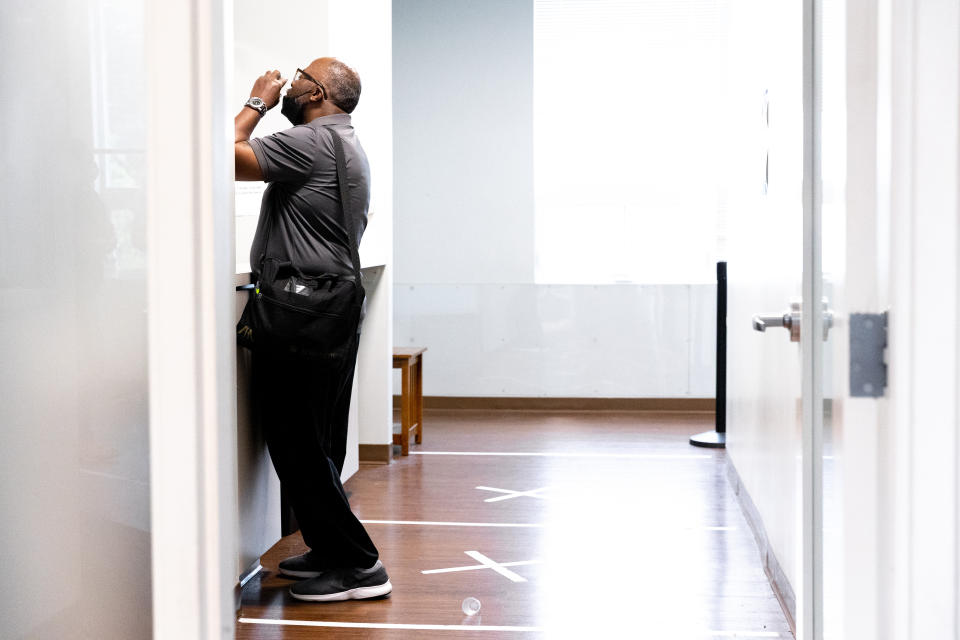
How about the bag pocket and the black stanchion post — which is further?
the black stanchion post

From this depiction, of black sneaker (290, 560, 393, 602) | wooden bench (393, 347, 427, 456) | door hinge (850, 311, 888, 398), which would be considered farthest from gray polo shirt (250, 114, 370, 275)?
wooden bench (393, 347, 427, 456)

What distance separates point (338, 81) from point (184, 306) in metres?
2.31

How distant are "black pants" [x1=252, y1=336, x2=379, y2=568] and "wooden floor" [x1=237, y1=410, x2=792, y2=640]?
8.7 inches

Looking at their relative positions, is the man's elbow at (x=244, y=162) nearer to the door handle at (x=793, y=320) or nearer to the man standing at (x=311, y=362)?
the man standing at (x=311, y=362)

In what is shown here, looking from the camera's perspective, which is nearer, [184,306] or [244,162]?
[184,306]

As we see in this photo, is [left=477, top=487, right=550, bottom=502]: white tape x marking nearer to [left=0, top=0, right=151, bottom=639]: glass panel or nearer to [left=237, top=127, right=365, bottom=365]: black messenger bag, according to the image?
[left=237, top=127, right=365, bottom=365]: black messenger bag

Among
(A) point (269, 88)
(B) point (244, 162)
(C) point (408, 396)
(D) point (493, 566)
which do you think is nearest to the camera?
(B) point (244, 162)

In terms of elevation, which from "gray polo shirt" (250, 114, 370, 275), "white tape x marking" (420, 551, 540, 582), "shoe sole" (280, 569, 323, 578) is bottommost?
"white tape x marking" (420, 551, 540, 582)

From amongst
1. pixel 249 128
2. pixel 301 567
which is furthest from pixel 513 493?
pixel 249 128

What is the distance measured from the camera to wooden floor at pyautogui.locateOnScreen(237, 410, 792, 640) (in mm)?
3104

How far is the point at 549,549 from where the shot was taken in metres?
3.93

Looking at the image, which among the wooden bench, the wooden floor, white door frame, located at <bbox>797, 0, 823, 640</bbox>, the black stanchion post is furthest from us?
the black stanchion post

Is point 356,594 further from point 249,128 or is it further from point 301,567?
point 249,128

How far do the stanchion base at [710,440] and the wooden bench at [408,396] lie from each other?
1610 mm
